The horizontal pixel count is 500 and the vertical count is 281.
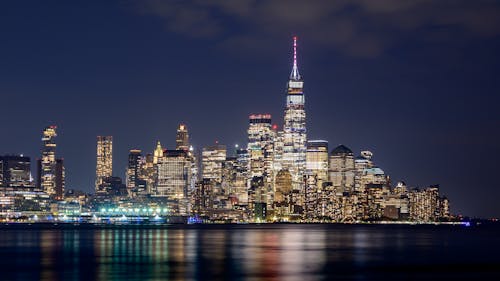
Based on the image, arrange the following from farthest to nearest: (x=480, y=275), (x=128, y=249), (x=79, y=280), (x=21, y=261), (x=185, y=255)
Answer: (x=128, y=249) < (x=185, y=255) < (x=21, y=261) < (x=480, y=275) < (x=79, y=280)

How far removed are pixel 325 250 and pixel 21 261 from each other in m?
46.0

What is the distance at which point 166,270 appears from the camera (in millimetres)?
96125

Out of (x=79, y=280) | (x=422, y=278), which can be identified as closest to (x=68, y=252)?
(x=79, y=280)

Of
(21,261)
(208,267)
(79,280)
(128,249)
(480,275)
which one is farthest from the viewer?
(128,249)

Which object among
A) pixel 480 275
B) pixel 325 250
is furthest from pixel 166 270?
pixel 325 250

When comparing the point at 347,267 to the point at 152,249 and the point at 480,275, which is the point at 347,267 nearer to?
the point at 480,275

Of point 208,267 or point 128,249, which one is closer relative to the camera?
point 208,267

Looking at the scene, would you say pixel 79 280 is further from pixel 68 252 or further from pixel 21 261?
pixel 68 252

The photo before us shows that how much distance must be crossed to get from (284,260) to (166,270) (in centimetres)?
2005

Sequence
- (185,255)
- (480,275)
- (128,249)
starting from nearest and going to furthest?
(480,275)
(185,255)
(128,249)

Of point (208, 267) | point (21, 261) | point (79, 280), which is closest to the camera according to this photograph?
point (79, 280)

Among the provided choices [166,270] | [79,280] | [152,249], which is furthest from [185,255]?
[79,280]

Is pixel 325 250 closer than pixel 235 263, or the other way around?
pixel 235 263

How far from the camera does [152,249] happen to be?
13325 cm
